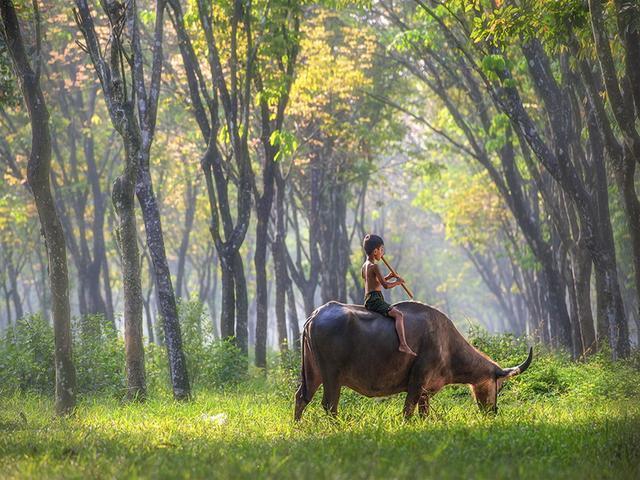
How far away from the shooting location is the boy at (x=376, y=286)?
10.9 metres

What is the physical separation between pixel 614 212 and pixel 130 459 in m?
26.2

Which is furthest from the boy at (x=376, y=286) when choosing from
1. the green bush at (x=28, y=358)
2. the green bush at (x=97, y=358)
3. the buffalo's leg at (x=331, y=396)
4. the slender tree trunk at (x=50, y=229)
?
the green bush at (x=28, y=358)

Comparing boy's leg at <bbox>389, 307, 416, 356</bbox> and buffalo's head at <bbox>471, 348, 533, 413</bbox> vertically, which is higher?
boy's leg at <bbox>389, 307, 416, 356</bbox>

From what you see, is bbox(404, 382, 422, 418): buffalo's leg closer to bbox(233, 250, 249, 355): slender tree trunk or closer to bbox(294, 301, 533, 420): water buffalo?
bbox(294, 301, 533, 420): water buffalo

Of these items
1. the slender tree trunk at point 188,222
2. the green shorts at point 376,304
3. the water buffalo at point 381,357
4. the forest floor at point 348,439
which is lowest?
the forest floor at point 348,439

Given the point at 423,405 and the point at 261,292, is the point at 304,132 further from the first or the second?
the point at 423,405

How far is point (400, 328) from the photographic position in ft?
35.9

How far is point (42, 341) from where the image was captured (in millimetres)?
18641

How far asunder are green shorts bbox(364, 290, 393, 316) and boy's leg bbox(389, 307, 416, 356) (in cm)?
8

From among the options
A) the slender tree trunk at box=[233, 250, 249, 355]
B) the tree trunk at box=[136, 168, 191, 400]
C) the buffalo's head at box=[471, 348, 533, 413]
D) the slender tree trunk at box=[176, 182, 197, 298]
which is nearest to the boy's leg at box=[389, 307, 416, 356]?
the buffalo's head at box=[471, 348, 533, 413]

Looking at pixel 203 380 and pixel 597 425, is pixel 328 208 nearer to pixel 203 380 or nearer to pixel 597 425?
pixel 203 380

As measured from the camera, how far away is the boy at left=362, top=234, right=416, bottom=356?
1095 cm

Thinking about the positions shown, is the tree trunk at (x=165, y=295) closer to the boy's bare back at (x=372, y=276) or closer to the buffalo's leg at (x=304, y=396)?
the buffalo's leg at (x=304, y=396)

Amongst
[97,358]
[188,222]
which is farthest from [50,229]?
[188,222]
